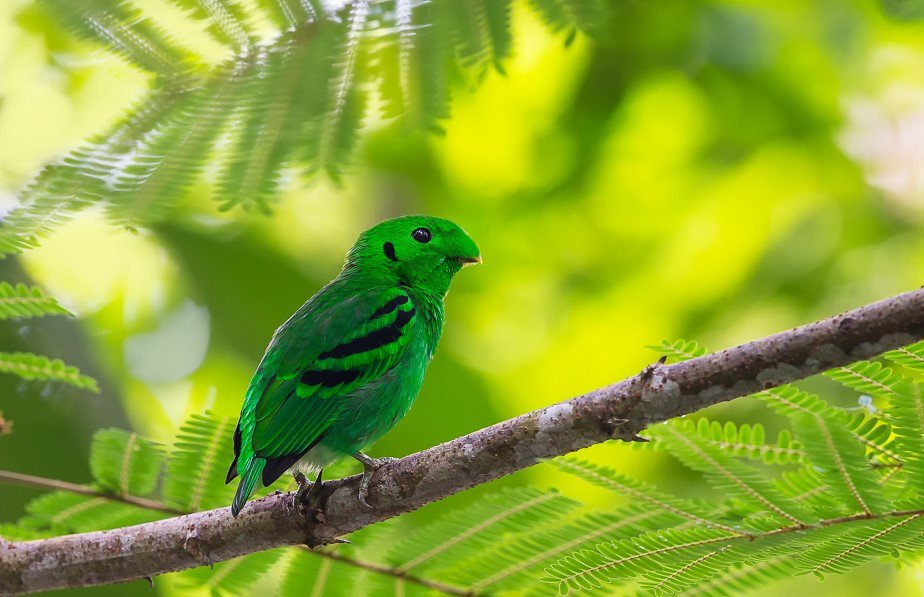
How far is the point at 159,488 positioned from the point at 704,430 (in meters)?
2.47

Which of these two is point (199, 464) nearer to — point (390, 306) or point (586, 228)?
point (390, 306)

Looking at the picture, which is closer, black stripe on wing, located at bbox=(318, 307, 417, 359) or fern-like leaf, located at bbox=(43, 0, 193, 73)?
fern-like leaf, located at bbox=(43, 0, 193, 73)

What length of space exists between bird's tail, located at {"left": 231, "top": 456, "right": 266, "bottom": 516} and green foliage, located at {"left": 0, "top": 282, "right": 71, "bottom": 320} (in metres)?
0.88

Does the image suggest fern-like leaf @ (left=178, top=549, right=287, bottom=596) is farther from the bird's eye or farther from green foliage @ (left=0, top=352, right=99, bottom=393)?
the bird's eye

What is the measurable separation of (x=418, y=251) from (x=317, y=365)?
3.36ft

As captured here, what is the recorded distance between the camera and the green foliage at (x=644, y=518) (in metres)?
2.93

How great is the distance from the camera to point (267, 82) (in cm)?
379

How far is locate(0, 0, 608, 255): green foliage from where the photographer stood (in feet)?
11.7

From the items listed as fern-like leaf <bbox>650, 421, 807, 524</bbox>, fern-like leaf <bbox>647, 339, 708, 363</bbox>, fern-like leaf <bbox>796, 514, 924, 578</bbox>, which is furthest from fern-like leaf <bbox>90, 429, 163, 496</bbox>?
fern-like leaf <bbox>796, 514, 924, 578</bbox>

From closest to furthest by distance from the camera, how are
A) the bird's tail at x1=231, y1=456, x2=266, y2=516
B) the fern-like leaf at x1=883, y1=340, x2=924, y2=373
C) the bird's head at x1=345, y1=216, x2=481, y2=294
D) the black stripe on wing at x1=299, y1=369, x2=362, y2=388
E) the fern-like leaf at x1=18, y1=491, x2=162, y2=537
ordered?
1. the fern-like leaf at x1=883, y1=340, x2=924, y2=373
2. the bird's tail at x1=231, y1=456, x2=266, y2=516
3. the black stripe on wing at x1=299, y1=369, x2=362, y2=388
4. the fern-like leaf at x1=18, y1=491, x2=162, y2=537
5. the bird's head at x1=345, y1=216, x2=481, y2=294

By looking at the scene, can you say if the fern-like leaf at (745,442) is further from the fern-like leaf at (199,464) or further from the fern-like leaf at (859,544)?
the fern-like leaf at (199,464)

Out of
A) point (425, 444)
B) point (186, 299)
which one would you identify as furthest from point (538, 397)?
point (186, 299)

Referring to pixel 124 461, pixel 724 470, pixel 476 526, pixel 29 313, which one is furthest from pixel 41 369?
pixel 724 470

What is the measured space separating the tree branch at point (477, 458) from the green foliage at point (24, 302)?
34.3 inches
